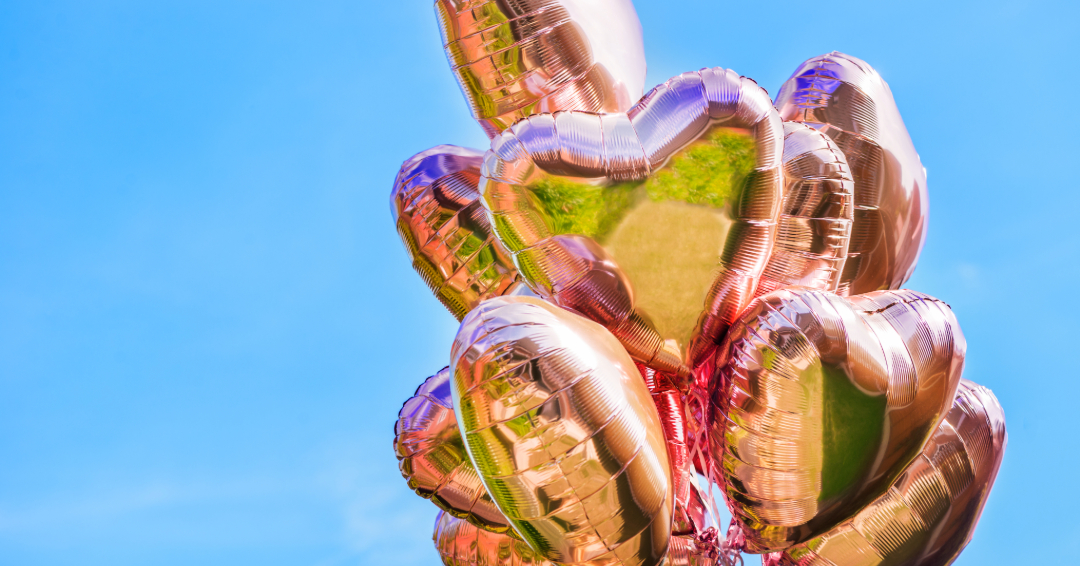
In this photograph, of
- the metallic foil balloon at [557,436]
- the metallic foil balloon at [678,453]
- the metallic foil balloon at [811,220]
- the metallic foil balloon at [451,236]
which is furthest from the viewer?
the metallic foil balloon at [451,236]

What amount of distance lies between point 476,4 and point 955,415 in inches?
48.5

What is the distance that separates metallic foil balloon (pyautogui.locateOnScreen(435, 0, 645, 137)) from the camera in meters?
1.44

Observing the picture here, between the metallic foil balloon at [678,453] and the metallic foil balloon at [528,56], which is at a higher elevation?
the metallic foil balloon at [528,56]

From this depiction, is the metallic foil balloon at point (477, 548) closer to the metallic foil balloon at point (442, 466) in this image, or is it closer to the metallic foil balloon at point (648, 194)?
the metallic foil balloon at point (442, 466)

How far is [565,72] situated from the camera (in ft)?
4.88

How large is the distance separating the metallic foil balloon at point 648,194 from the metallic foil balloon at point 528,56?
20cm

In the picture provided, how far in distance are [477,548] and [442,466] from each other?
257 mm

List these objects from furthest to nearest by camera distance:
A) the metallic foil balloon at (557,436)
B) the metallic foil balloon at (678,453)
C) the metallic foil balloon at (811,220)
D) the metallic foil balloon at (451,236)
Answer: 1. the metallic foil balloon at (451,236)
2. the metallic foil balloon at (678,453)
3. the metallic foil balloon at (811,220)
4. the metallic foil balloon at (557,436)

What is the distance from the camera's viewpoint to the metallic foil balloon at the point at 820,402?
119 centimetres

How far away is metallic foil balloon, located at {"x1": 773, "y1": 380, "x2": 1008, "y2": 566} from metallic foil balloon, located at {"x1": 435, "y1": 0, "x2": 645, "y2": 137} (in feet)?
3.05

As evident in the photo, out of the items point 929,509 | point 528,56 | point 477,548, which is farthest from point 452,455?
point 929,509

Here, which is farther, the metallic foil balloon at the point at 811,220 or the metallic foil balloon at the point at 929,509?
the metallic foil balloon at the point at 929,509

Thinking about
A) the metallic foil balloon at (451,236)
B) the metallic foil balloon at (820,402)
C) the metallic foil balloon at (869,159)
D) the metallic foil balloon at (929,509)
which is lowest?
the metallic foil balloon at (929,509)

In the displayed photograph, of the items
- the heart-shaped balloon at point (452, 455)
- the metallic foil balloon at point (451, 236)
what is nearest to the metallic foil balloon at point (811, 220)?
the heart-shaped balloon at point (452, 455)
